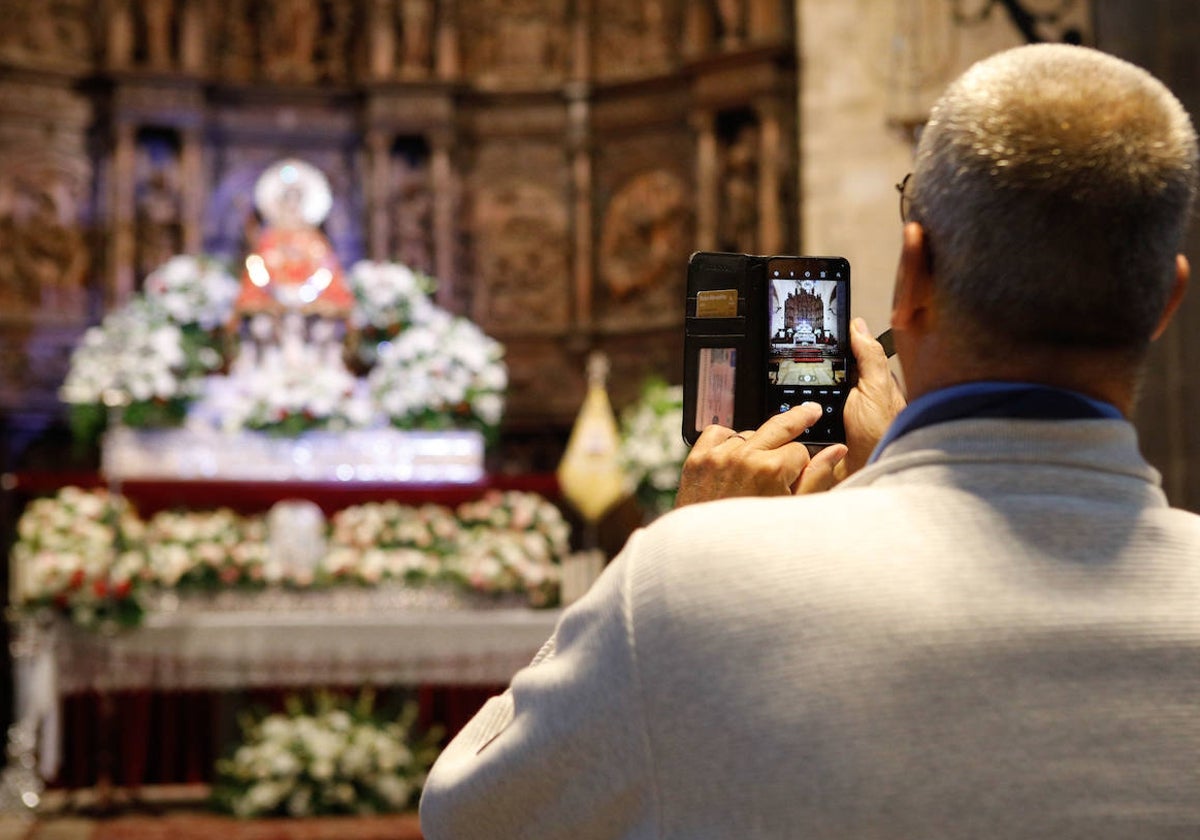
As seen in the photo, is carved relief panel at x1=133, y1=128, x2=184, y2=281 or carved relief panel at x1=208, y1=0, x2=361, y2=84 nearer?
carved relief panel at x1=133, y1=128, x2=184, y2=281

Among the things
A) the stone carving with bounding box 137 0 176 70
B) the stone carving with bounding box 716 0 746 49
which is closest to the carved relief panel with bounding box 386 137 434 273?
the stone carving with bounding box 137 0 176 70

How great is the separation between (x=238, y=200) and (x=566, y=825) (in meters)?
9.93

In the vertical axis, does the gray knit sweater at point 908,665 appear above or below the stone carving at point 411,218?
below

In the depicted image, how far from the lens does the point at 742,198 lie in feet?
32.1

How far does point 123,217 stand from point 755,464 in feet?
31.1

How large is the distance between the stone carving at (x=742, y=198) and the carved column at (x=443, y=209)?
205 centimetres

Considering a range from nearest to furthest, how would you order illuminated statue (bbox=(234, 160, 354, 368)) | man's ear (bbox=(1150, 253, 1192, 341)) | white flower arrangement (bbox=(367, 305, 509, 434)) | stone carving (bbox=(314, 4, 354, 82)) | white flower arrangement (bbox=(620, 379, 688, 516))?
1. man's ear (bbox=(1150, 253, 1192, 341))
2. white flower arrangement (bbox=(620, 379, 688, 516))
3. white flower arrangement (bbox=(367, 305, 509, 434))
4. illuminated statue (bbox=(234, 160, 354, 368))
5. stone carving (bbox=(314, 4, 354, 82))

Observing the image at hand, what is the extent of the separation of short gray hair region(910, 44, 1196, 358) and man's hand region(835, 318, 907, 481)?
1.39ft

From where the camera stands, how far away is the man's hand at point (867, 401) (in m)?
1.60

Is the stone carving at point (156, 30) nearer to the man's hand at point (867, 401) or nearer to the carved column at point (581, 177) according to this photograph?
the carved column at point (581, 177)

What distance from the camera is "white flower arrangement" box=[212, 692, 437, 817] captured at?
6.35 m

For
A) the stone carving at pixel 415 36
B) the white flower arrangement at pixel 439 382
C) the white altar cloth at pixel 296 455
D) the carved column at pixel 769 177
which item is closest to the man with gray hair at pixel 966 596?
the white altar cloth at pixel 296 455

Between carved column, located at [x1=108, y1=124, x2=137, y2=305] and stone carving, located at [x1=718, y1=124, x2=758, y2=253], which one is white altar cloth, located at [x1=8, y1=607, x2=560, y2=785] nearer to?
stone carving, located at [x1=718, y1=124, x2=758, y2=253]

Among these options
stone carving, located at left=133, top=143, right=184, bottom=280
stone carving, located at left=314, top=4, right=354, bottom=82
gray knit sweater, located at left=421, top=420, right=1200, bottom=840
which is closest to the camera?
gray knit sweater, located at left=421, top=420, right=1200, bottom=840
